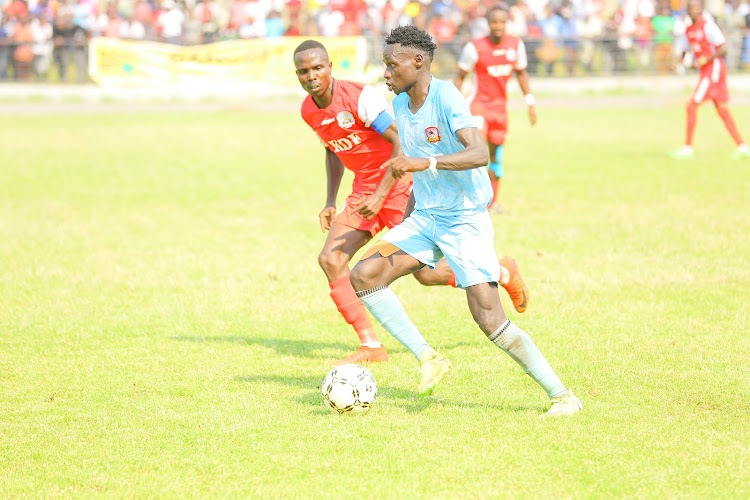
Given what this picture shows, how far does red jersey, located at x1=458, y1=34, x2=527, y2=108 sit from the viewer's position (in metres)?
12.9

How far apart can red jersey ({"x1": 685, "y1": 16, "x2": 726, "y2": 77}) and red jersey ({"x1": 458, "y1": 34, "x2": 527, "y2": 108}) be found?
5493 mm

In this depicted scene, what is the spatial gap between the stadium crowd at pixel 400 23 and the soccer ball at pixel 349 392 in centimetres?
2538

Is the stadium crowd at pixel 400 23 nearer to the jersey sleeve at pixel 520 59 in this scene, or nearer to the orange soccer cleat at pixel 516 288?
the jersey sleeve at pixel 520 59

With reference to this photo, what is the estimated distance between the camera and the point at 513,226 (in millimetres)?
12008

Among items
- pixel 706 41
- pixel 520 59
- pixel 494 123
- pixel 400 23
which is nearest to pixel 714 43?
pixel 706 41

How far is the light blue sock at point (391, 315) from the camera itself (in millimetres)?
6184

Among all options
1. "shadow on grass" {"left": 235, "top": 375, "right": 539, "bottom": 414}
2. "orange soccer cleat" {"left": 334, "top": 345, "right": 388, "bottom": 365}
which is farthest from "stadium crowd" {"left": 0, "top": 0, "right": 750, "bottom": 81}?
"shadow on grass" {"left": 235, "top": 375, "right": 539, "bottom": 414}

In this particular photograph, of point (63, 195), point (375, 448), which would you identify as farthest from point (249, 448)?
point (63, 195)

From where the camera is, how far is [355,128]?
23.2 ft

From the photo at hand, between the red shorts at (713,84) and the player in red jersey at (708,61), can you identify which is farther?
the red shorts at (713,84)

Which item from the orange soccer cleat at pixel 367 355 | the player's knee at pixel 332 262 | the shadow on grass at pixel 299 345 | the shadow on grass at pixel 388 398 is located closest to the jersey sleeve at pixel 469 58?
the shadow on grass at pixel 299 345

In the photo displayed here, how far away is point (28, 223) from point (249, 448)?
8.47 m

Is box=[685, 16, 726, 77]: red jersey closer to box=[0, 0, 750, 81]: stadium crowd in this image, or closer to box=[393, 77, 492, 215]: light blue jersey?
Answer: box=[393, 77, 492, 215]: light blue jersey

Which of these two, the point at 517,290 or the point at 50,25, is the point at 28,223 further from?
the point at 50,25
